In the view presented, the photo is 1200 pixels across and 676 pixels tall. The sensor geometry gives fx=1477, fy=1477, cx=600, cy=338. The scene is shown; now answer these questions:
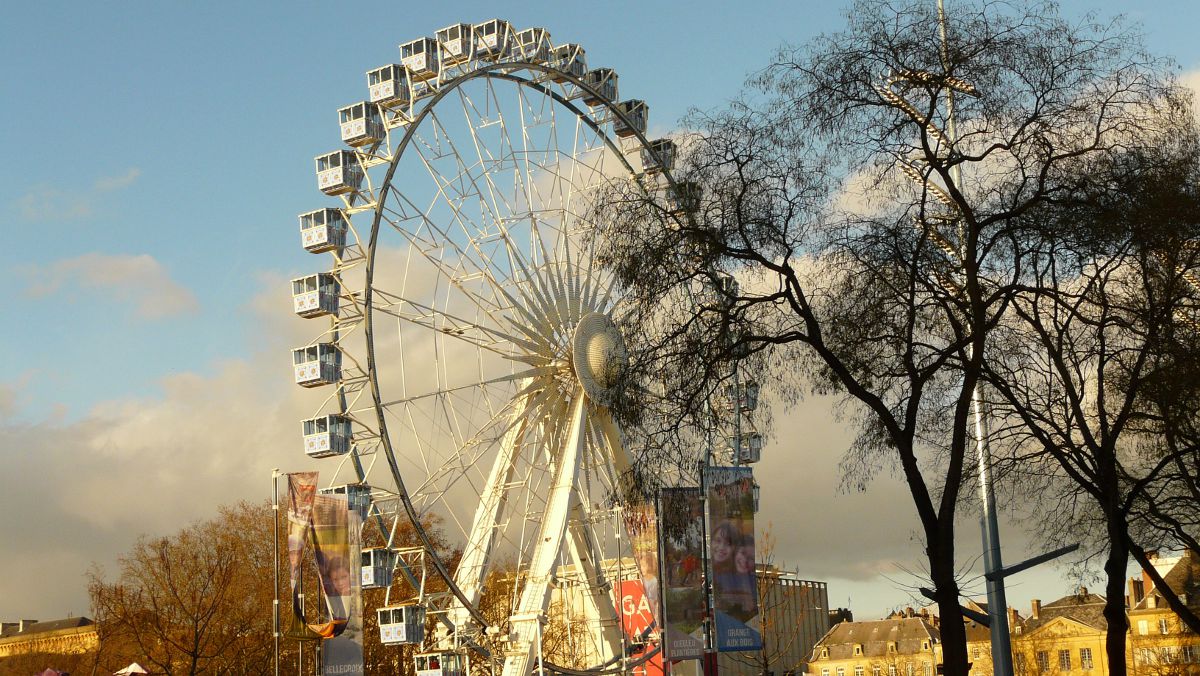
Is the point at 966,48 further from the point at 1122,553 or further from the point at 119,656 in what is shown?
the point at 119,656

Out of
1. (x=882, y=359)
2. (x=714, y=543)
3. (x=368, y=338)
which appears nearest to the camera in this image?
(x=882, y=359)

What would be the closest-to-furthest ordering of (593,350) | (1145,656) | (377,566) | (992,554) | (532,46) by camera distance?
(992,554), (377,566), (593,350), (532,46), (1145,656)

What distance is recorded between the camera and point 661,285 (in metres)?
20.4

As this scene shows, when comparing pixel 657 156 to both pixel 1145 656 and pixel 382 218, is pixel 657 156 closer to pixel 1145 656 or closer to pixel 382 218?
pixel 382 218

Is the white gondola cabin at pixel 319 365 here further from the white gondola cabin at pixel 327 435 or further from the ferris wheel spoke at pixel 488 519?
the ferris wheel spoke at pixel 488 519

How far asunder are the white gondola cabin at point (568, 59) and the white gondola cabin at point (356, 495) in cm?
1557

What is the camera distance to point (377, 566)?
39.8 metres

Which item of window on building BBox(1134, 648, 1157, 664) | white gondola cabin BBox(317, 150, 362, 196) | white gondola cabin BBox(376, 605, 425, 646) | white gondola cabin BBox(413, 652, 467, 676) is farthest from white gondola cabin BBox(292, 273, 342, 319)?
window on building BBox(1134, 648, 1157, 664)

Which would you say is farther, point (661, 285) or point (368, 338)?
point (368, 338)

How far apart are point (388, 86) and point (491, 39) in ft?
14.3

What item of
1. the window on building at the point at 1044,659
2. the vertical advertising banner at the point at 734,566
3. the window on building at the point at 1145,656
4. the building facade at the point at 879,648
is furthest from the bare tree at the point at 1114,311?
the building facade at the point at 879,648

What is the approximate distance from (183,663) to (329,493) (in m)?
35.9

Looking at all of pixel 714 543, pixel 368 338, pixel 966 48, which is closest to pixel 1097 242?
pixel 966 48

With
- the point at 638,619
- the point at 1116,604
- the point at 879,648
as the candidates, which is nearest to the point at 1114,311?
the point at 1116,604
